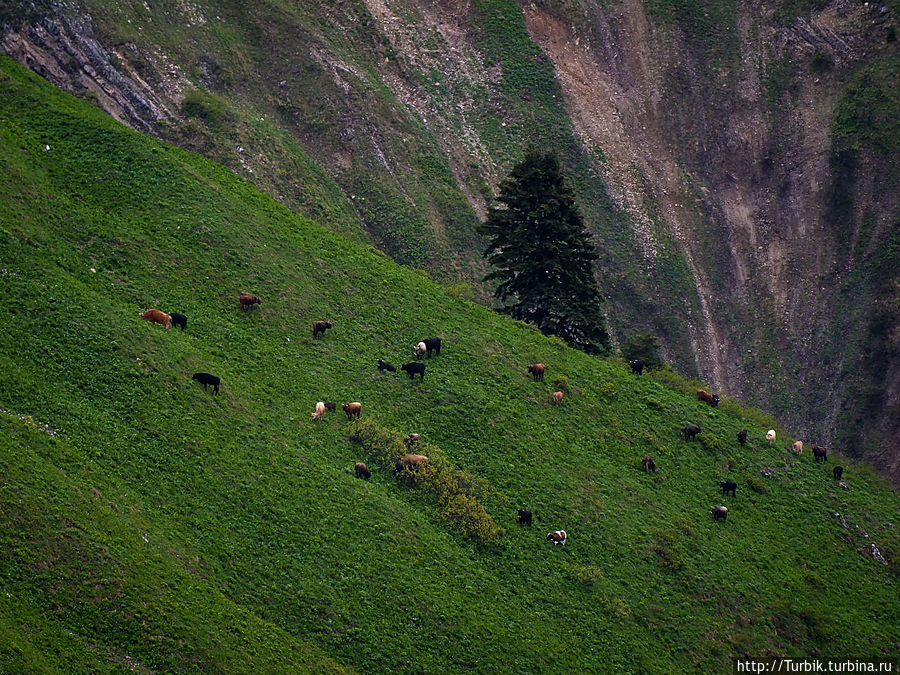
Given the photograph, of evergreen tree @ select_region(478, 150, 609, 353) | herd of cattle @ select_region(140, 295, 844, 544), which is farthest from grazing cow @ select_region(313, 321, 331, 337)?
evergreen tree @ select_region(478, 150, 609, 353)

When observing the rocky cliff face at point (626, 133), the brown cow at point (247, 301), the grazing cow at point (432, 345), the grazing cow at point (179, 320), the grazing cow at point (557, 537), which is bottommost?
the grazing cow at point (557, 537)

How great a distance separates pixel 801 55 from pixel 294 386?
197ft

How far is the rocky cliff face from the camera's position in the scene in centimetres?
5594

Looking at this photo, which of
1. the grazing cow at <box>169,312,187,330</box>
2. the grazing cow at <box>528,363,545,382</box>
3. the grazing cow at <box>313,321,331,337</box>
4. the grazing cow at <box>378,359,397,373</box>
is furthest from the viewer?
the grazing cow at <box>528,363,545,382</box>

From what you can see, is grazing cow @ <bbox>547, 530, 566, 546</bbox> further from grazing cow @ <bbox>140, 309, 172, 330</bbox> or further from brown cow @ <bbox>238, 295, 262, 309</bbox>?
grazing cow @ <bbox>140, 309, 172, 330</bbox>

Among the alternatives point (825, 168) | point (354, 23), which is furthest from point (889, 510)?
point (354, 23)

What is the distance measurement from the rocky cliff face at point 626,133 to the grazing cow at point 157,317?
21.1 meters

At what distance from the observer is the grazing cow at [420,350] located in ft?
131

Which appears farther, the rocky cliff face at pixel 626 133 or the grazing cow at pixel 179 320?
the rocky cliff face at pixel 626 133

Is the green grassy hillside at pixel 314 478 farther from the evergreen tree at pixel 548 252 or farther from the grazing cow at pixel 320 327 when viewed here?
the evergreen tree at pixel 548 252

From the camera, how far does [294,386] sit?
35.4 metres

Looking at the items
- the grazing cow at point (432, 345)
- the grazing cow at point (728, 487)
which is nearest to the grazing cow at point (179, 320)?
the grazing cow at point (432, 345)

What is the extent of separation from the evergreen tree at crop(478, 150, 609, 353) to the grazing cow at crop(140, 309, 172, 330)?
20.4 meters

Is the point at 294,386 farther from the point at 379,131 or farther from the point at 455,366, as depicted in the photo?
the point at 379,131
